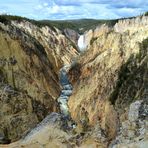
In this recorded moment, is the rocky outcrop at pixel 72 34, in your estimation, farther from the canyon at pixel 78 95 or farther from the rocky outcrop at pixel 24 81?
the canyon at pixel 78 95

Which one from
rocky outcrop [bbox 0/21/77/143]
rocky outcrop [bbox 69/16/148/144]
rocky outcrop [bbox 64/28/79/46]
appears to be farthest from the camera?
rocky outcrop [bbox 64/28/79/46]

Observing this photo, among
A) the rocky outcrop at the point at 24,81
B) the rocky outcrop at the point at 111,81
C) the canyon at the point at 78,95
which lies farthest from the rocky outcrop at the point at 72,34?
the rocky outcrop at the point at 111,81

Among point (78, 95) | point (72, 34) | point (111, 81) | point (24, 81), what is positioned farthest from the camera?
point (72, 34)

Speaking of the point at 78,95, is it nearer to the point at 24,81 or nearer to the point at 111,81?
the point at 111,81

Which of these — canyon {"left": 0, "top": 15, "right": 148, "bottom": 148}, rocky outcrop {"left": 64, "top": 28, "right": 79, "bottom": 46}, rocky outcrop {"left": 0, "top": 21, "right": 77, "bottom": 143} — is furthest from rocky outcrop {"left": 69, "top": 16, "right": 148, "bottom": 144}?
rocky outcrop {"left": 64, "top": 28, "right": 79, "bottom": 46}

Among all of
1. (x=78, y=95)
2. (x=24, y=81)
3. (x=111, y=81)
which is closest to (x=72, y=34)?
(x=78, y=95)

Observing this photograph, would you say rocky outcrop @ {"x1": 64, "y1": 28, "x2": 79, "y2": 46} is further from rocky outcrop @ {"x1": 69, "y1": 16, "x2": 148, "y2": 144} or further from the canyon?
rocky outcrop @ {"x1": 69, "y1": 16, "x2": 148, "y2": 144}

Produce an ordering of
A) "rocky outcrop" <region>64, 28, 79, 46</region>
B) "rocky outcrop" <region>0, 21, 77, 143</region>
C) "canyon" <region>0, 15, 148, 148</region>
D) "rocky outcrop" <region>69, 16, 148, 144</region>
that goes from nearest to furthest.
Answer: "canyon" <region>0, 15, 148, 148</region> < "rocky outcrop" <region>0, 21, 77, 143</region> < "rocky outcrop" <region>69, 16, 148, 144</region> < "rocky outcrop" <region>64, 28, 79, 46</region>
